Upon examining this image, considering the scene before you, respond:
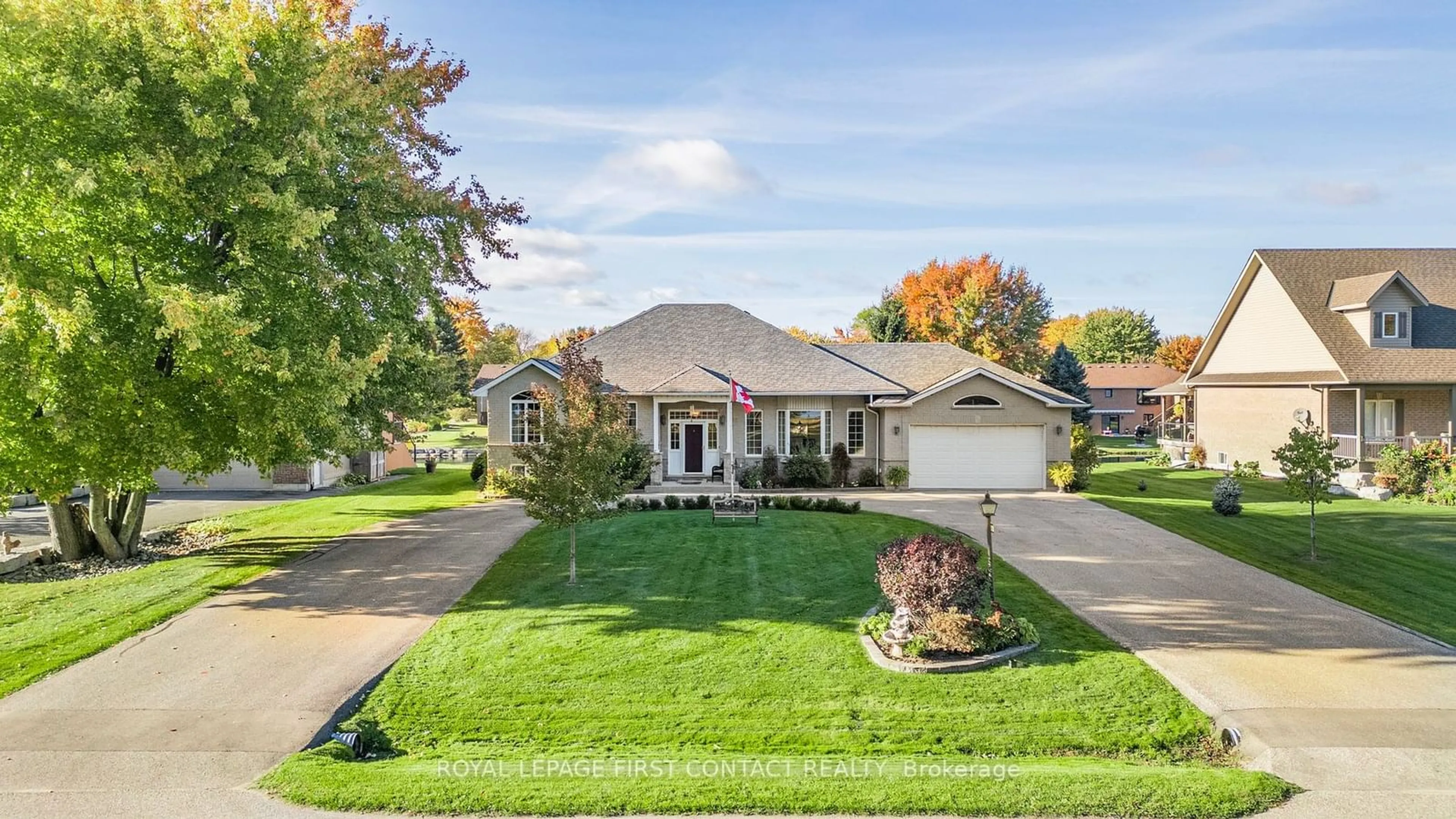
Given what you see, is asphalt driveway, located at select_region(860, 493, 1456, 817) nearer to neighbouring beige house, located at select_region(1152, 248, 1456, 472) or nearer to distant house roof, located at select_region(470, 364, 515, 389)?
neighbouring beige house, located at select_region(1152, 248, 1456, 472)

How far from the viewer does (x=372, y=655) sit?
11.2m

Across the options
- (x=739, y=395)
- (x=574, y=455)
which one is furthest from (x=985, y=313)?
(x=574, y=455)

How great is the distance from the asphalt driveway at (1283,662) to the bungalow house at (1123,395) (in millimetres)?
48420

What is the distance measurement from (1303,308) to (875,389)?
16.8m

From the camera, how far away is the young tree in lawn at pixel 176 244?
12445 millimetres

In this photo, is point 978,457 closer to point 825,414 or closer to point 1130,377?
point 825,414

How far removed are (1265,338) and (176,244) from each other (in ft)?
117

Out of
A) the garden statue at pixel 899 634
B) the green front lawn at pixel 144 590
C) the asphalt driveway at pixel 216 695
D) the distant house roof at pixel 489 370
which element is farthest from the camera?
the distant house roof at pixel 489 370

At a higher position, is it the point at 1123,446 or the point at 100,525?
the point at 1123,446

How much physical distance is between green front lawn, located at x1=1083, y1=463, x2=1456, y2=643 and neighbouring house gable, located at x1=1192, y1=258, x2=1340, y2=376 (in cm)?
537

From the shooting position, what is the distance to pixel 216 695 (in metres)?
9.81

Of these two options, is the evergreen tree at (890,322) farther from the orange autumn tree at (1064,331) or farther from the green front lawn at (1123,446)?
the orange autumn tree at (1064,331)

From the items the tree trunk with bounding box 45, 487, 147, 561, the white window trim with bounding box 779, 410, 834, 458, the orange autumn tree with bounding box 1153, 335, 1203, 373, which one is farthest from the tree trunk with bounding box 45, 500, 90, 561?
the orange autumn tree with bounding box 1153, 335, 1203, 373

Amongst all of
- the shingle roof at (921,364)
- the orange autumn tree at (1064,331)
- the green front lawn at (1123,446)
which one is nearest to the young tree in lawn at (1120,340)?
the orange autumn tree at (1064,331)
